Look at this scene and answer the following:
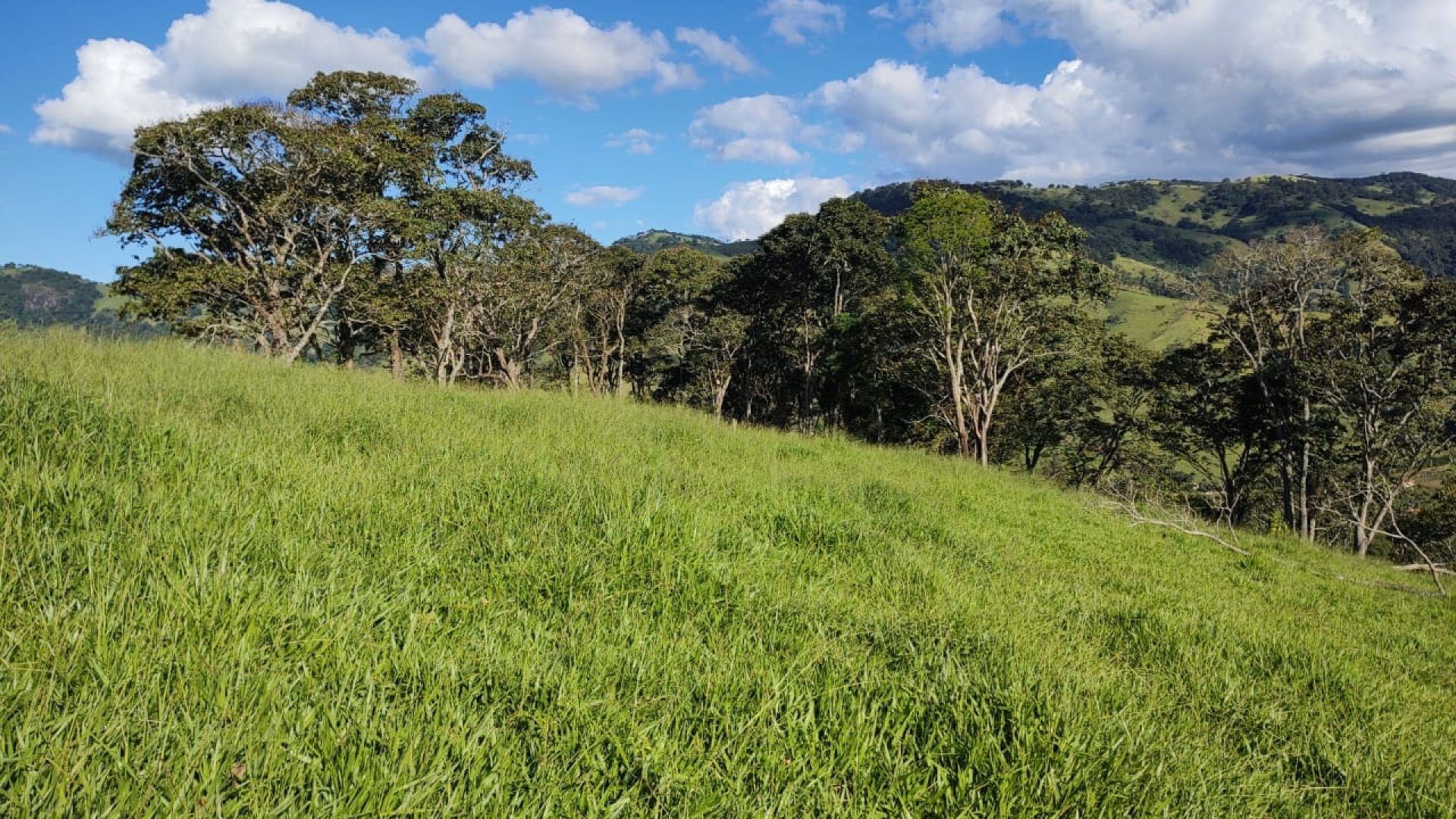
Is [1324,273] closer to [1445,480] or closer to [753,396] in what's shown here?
[1445,480]

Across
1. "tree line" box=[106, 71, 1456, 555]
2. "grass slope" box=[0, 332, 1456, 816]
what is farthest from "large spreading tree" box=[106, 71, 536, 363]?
"grass slope" box=[0, 332, 1456, 816]

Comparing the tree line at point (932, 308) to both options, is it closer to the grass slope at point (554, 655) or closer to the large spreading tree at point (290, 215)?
the large spreading tree at point (290, 215)

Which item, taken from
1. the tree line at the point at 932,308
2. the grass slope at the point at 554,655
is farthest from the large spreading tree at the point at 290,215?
the grass slope at the point at 554,655

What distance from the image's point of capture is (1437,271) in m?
196

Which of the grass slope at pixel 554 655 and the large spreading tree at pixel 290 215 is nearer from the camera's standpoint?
the grass slope at pixel 554 655

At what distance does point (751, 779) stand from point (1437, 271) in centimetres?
30318

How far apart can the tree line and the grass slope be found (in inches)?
394

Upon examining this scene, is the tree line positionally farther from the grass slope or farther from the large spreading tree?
the grass slope

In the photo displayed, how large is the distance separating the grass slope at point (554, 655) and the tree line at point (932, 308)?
32.8 ft

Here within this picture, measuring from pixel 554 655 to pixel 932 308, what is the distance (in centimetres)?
2269

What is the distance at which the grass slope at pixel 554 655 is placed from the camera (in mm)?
1729

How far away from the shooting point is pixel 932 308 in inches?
904

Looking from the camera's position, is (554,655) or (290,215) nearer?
(554,655)

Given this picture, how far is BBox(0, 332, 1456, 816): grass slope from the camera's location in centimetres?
173
